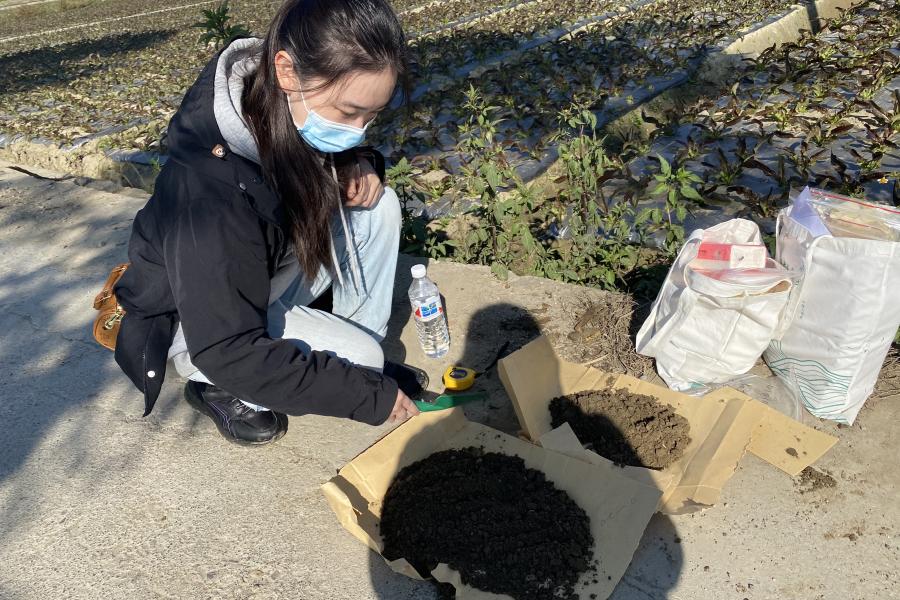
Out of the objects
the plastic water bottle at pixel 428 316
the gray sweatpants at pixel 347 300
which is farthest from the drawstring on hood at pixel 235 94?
the plastic water bottle at pixel 428 316

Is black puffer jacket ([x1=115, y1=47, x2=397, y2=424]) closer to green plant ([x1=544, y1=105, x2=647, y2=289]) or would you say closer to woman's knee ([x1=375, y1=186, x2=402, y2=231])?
woman's knee ([x1=375, y1=186, x2=402, y2=231])

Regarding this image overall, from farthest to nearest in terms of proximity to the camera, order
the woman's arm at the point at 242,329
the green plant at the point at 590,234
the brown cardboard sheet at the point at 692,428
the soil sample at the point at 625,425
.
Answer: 1. the green plant at the point at 590,234
2. the soil sample at the point at 625,425
3. the brown cardboard sheet at the point at 692,428
4. the woman's arm at the point at 242,329

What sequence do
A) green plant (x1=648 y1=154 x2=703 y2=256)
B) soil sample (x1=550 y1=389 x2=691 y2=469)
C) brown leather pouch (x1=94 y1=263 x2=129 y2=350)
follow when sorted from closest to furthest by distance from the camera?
soil sample (x1=550 y1=389 x2=691 y2=469) < brown leather pouch (x1=94 y1=263 x2=129 y2=350) < green plant (x1=648 y1=154 x2=703 y2=256)

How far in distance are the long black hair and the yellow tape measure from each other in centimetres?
84

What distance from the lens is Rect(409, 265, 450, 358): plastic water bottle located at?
2.75m

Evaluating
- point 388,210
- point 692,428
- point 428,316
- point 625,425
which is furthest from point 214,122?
point 692,428

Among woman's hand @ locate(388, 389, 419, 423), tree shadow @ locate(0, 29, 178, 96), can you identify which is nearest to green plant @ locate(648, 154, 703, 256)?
woman's hand @ locate(388, 389, 419, 423)

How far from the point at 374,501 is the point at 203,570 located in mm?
522

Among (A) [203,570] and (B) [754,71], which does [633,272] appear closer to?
(A) [203,570]

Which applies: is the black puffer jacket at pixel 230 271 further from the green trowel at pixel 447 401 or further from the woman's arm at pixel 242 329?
the green trowel at pixel 447 401

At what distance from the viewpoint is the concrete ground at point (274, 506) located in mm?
1961

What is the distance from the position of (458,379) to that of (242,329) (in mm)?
Result: 958

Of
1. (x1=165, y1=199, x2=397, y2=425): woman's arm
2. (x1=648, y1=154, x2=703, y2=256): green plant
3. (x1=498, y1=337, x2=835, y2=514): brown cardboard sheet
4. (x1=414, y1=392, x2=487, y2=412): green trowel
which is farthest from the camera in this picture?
(x1=648, y1=154, x2=703, y2=256): green plant

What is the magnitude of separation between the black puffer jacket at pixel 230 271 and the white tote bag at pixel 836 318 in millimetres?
1335
